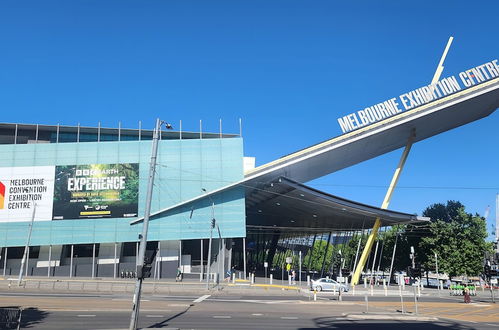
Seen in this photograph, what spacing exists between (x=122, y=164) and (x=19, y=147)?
15011 millimetres

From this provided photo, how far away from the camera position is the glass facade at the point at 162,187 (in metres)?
58.0

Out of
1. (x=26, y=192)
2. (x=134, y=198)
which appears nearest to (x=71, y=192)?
(x=26, y=192)

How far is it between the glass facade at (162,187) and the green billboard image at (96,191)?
781mm

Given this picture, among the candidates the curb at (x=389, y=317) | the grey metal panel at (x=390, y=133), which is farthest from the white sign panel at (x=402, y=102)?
the curb at (x=389, y=317)

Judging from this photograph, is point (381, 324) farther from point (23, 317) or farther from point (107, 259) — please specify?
point (107, 259)

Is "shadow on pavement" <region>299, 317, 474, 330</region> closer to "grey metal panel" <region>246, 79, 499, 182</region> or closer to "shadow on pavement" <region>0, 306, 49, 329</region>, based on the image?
"shadow on pavement" <region>0, 306, 49, 329</region>

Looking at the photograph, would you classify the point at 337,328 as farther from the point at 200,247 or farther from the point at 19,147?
the point at 19,147

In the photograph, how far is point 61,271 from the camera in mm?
58969

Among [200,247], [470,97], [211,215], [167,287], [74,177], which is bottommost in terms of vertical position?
[167,287]

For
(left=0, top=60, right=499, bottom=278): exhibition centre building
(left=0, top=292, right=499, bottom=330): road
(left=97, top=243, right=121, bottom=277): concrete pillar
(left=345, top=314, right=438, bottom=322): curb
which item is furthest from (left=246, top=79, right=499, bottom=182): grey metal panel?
(left=345, top=314, right=438, bottom=322): curb

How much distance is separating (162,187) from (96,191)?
8856mm

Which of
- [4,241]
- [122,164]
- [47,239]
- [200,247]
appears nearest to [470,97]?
[200,247]

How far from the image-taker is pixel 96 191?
58.5 metres

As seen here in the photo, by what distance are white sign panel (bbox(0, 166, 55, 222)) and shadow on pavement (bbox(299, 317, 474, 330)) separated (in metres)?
47.8
